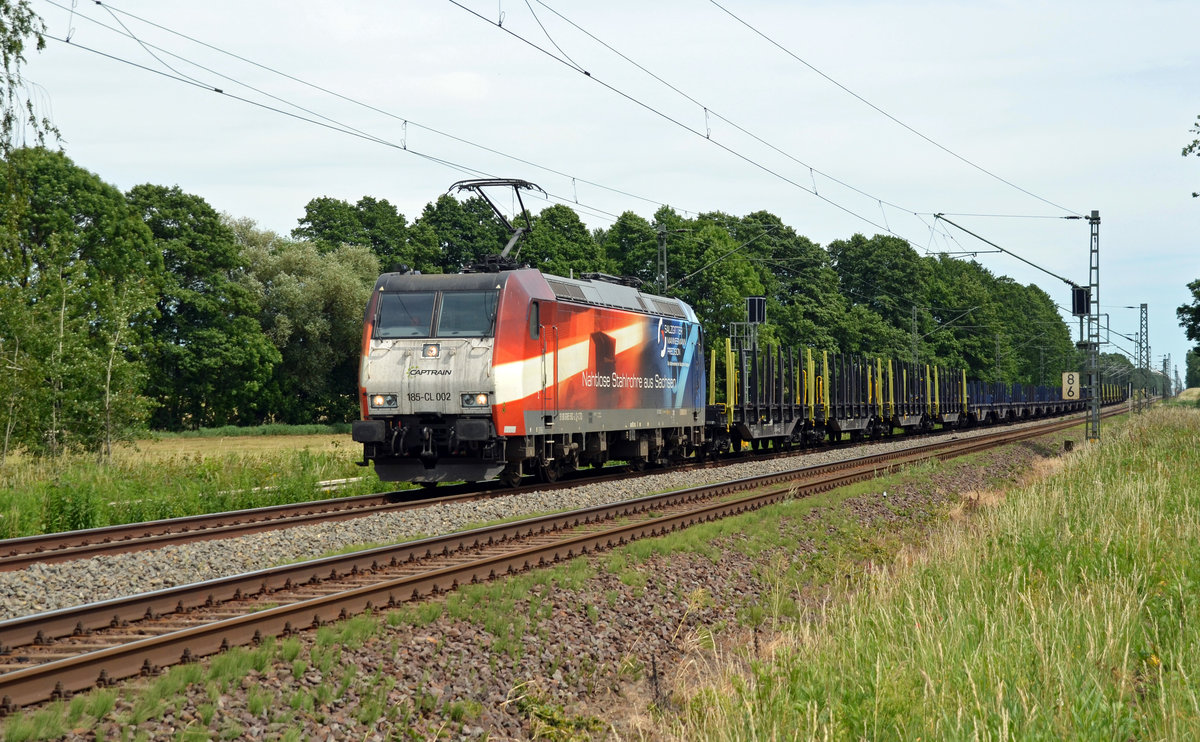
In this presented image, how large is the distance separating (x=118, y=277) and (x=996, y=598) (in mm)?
44494

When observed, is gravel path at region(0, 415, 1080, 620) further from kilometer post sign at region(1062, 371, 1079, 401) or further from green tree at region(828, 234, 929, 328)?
green tree at region(828, 234, 929, 328)

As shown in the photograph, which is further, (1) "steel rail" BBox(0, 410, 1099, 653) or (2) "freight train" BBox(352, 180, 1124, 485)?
(2) "freight train" BBox(352, 180, 1124, 485)

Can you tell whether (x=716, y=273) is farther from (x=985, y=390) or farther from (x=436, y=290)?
(x=436, y=290)

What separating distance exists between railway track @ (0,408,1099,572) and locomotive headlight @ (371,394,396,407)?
4.95 ft

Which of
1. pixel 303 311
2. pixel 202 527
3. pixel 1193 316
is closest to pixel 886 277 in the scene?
pixel 1193 316

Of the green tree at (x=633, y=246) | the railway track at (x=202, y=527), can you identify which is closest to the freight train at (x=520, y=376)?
the railway track at (x=202, y=527)

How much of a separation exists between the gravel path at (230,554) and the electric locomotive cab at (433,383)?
4.56 feet

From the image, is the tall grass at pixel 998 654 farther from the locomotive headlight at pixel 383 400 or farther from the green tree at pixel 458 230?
the green tree at pixel 458 230

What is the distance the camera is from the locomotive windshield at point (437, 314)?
1734 centimetres

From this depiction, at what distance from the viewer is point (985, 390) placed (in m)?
57.8

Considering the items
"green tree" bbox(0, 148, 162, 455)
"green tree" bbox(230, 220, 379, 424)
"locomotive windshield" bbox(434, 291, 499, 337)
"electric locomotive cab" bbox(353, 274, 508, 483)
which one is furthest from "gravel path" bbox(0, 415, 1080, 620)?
"green tree" bbox(230, 220, 379, 424)

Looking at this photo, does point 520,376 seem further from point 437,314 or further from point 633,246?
point 633,246

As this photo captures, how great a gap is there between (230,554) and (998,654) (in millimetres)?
8025

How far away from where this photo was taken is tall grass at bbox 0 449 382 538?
1406 cm
